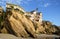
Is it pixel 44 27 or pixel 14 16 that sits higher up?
pixel 14 16

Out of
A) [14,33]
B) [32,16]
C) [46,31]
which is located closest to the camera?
[14,33]

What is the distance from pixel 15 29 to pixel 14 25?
4.37 ft

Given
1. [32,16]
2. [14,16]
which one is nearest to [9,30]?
[14,16]

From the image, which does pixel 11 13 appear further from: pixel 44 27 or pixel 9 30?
pixel 44 27

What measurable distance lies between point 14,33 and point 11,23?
321cm

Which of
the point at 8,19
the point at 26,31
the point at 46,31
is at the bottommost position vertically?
the point at 46,31

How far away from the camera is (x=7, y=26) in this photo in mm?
50781

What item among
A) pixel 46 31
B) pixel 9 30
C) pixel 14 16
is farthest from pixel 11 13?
pixel 46 31

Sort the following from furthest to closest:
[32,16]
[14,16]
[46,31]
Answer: [32,16]
[46,31]
[14,16]

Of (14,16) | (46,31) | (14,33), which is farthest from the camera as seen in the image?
(46,31)

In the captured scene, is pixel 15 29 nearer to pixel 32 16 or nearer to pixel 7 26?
pixel 7 26

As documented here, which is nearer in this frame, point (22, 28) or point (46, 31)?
point (22, 28)

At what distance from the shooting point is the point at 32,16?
123250 millimetres

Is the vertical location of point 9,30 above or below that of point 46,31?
above
